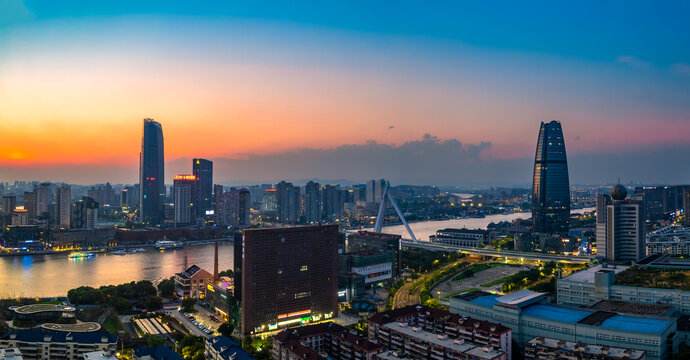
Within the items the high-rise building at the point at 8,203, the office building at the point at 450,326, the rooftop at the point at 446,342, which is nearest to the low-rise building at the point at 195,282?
the office building at the point at 450,326

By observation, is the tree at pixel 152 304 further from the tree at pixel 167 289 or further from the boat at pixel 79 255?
the boat at pixel 79 255

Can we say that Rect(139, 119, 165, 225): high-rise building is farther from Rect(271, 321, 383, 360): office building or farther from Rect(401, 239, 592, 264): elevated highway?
Rect(271, 321, 383, 360): office building

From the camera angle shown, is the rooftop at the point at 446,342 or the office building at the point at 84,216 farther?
the office building at the point at 84,216

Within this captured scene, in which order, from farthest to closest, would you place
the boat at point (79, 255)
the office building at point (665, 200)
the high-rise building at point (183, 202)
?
the high-rise building at point (183, 202) < the office building at point (665, 200) < the boat at point (79, 255)

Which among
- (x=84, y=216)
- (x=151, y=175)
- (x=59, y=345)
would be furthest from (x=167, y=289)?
(x=151, y=175)

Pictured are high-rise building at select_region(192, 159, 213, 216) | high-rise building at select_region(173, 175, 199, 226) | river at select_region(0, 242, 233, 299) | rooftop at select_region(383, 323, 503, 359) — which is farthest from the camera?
high-rise building at select_region(192, 159, 213, 216)

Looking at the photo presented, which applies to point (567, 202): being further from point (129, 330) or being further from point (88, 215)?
point (88, 215)

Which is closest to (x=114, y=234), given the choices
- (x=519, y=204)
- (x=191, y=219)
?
(x=191, y=219)

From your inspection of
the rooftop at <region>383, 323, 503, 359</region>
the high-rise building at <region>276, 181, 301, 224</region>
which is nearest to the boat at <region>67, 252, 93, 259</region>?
the high-rise building at <region>276, 181, 301, 224</region>

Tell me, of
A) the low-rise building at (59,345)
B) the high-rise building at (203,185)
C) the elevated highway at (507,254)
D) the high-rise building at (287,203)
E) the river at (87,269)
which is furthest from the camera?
the high-rise building at (287,203)
